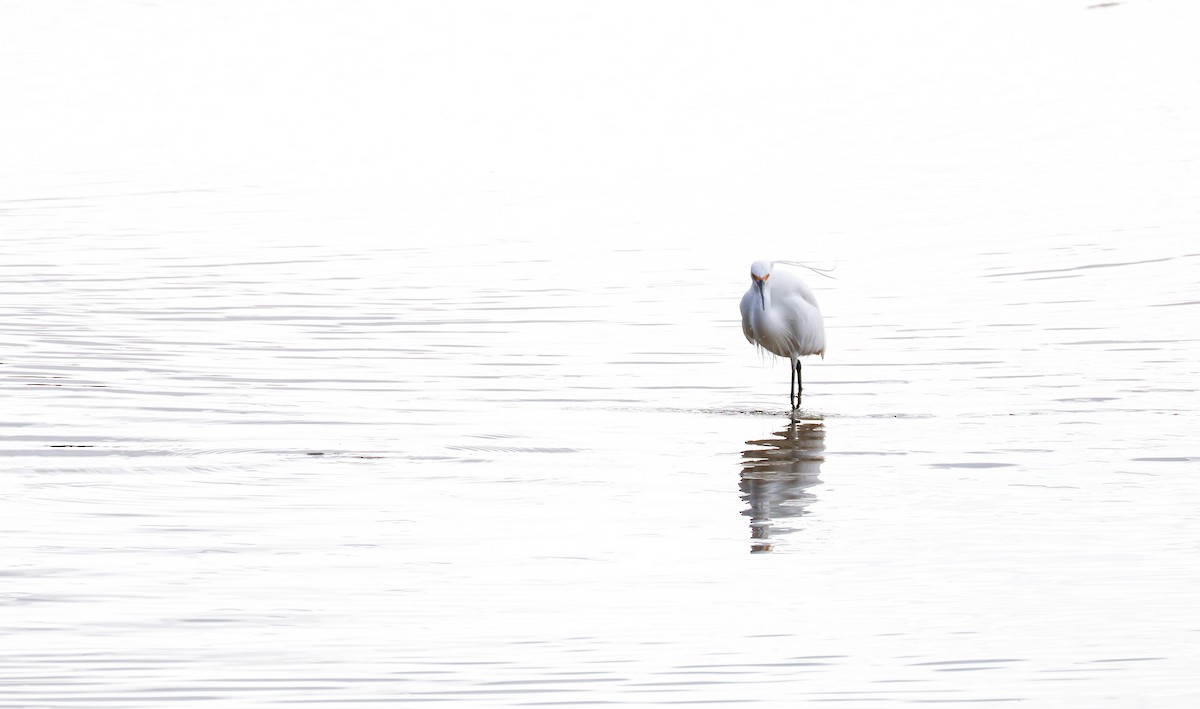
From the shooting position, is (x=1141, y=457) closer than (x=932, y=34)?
Yes

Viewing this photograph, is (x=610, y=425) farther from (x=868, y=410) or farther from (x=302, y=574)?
(x=302, y=574)

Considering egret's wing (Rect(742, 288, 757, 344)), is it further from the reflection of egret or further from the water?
the reflection of egret

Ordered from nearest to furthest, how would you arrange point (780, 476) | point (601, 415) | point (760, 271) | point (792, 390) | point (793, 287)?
1. point (780, 476)
2. point (601, 415)
3. point (792, 390)
4. point (760, 271)
5. point (793, 287)

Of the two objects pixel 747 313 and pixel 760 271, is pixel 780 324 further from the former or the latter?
pixel 760 271

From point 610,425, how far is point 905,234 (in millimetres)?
7390

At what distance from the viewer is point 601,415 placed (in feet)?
30.2

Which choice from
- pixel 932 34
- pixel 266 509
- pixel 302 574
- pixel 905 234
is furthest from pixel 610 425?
pixel 932 34

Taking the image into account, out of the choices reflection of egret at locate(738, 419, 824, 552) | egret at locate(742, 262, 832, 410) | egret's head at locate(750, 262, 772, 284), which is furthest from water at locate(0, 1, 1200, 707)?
egret's head at locate(750, 262, 772, 284)

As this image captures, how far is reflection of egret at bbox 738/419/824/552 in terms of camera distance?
718 cm

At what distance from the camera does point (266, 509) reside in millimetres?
7230

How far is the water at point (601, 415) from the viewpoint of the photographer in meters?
5.67

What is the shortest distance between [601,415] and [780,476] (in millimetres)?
1407

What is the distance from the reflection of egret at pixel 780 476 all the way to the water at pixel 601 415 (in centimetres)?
3

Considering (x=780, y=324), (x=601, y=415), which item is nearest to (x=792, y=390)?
(x=780, y=324)
